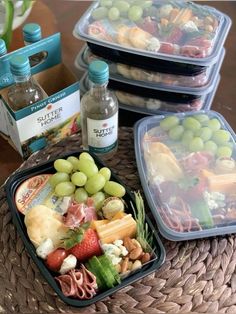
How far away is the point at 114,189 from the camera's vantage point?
78 centimetres

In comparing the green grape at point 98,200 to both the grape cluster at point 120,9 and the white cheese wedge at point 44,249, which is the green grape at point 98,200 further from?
the grape cluster at point 120,9

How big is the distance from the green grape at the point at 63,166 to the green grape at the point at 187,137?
212 millimetres

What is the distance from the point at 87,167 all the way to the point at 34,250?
0.52 ft

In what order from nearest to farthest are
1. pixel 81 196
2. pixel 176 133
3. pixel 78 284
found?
1. pixel 78 284
2. pixel 81 196
3. pixel 176 133

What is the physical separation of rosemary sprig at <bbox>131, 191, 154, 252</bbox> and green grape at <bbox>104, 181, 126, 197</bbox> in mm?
27

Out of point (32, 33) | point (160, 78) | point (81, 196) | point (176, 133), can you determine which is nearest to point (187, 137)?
point (176, 133)

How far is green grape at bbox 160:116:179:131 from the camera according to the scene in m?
0.90

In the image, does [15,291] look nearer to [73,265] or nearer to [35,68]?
[73,265]

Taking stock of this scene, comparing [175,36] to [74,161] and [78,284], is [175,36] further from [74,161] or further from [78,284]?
[78,284]

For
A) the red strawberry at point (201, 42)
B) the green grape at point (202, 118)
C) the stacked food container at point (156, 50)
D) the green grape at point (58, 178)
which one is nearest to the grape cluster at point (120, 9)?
the stacked food container at point (156, 50)

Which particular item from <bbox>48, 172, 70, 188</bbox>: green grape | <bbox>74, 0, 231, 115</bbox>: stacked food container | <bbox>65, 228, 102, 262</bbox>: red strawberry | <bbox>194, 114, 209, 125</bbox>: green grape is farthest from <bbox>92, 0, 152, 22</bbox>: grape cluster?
<bbox>65, 228, 102, 262</bbox>: red strawberry

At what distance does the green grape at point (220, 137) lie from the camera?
87 centimetres

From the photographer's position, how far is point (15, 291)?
73cm

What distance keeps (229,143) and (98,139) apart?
0.77 feet
